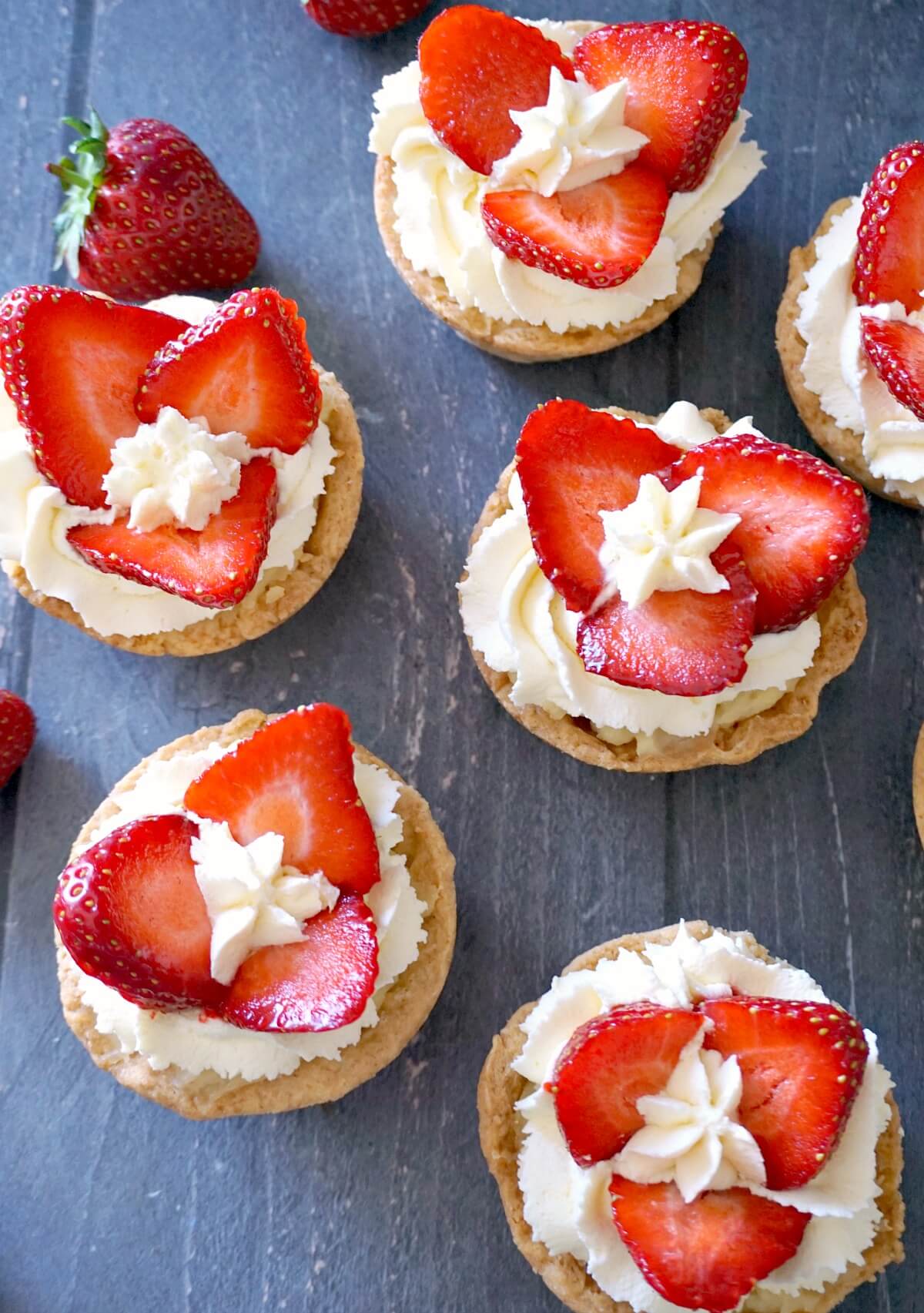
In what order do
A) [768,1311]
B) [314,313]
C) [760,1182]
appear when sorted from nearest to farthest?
[760,1182]
[768,1311]
[314,313]

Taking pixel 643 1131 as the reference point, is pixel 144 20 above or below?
Answer: above

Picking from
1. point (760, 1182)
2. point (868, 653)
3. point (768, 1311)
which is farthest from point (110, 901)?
point (868, 653)

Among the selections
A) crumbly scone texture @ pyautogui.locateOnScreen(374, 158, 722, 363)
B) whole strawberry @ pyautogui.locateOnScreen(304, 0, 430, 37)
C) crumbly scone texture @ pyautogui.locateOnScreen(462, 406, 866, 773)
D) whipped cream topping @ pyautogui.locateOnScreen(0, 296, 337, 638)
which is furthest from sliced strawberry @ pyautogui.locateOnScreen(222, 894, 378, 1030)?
whole strawberry @ pyautogui.locateOnScreen(304, 0, 430, 37)

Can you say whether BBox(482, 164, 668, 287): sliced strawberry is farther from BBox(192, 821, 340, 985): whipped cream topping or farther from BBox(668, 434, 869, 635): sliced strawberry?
BBox(192, 821, 340, 985): whipped cream topping

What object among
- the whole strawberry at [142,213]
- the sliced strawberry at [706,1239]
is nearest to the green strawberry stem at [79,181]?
the whole strawberry at [142,213]

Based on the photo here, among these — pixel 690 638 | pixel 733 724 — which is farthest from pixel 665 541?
pixel 733 724

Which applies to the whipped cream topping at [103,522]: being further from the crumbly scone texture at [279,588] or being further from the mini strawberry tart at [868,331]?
the mini strawberry tart at [868,331]

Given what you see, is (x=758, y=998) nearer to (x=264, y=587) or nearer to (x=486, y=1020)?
(x=486, y=1020)
